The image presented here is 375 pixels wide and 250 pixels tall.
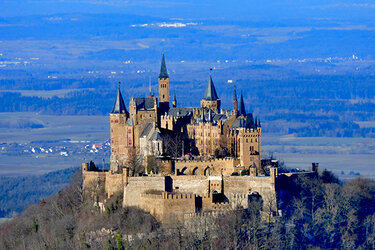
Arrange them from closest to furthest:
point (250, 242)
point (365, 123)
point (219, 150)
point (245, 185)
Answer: point (250, 242), point (245, 185), point (219, 150), point (365, 123)

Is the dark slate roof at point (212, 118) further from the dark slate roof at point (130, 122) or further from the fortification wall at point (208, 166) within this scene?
the fortification wall at point (208, 166)

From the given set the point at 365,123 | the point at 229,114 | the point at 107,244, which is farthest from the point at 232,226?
the point at 365,123

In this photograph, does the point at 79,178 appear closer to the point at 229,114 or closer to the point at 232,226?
the point at 229,114

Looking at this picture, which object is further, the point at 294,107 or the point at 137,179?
the point at 294,107

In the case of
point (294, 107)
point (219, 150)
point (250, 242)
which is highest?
point (294, 107)

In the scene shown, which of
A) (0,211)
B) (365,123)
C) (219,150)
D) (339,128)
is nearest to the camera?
(219,150)

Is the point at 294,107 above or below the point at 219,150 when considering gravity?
above

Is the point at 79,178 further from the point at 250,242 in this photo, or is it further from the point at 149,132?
the point at 250,242
